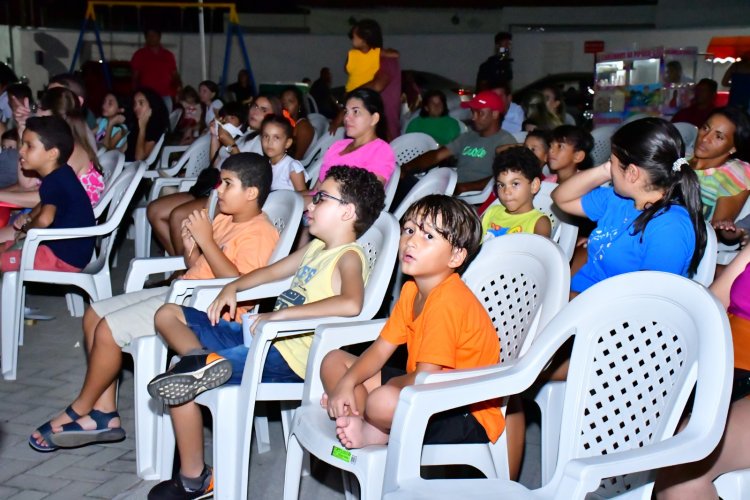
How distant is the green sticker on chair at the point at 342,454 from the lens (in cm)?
227

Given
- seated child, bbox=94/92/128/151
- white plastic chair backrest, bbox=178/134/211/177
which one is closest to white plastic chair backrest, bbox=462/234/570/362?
white plastic chair backrest, bbox=178/134/211/177

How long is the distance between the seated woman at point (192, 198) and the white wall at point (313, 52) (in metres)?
9.81

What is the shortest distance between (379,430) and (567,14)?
1605 centimetres

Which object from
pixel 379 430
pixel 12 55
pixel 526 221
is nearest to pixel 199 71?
pixel 12 55

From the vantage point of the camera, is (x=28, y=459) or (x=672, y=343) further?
(x=28, y=459)

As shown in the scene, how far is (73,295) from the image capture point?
5.15 meters

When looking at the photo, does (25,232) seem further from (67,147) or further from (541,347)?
(541,347)

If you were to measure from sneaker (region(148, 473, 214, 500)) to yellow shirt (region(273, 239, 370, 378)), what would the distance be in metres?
0.48

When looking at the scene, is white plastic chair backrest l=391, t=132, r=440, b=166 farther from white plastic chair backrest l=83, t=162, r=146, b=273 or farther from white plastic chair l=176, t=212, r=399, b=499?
white plastic chair l=176, t=212, r=399, b=499

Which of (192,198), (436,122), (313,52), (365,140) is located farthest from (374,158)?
(313,52)

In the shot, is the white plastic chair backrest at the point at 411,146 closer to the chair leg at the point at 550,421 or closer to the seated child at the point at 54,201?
the seated child at the point at 54,201

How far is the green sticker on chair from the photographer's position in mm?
2273

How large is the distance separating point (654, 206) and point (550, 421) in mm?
717

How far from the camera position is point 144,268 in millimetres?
3723
